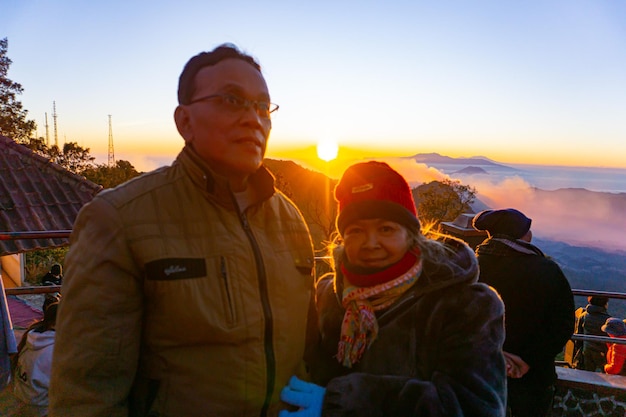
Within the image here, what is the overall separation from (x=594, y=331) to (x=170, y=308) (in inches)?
271

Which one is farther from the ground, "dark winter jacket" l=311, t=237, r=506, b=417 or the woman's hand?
"dark winter jacket" l=311, t=237, r=506, b=417

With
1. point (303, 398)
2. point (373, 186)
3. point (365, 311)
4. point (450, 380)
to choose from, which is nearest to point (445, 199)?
point (373, 186)

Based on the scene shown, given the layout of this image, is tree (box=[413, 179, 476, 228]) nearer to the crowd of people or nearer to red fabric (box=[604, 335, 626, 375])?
red fabric (box=[604, 335, 626, 375])

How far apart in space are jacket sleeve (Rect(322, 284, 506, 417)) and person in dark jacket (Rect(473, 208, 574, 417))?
157cm

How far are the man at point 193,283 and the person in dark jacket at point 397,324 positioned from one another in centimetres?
25

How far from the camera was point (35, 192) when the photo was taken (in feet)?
23.6

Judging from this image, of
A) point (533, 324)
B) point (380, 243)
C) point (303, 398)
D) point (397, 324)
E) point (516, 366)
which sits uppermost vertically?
point (380, 243)

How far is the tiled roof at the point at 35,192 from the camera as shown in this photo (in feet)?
21.3

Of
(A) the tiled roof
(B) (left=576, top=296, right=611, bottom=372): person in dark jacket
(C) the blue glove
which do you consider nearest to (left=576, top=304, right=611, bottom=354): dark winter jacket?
(B) (left=576, top=296, right=611, bottom=372): person in dark jacket

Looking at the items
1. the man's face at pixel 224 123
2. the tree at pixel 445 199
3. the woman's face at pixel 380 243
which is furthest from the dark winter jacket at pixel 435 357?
the tree at pixel 445 199

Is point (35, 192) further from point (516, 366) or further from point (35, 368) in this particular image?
point (516, 366)

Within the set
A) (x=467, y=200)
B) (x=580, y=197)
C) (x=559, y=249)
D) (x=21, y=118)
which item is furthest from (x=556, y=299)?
(x=580, y=197)

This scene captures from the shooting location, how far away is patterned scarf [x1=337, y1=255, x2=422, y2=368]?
68.2 inches

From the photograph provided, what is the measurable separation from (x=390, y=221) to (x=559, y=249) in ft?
216
